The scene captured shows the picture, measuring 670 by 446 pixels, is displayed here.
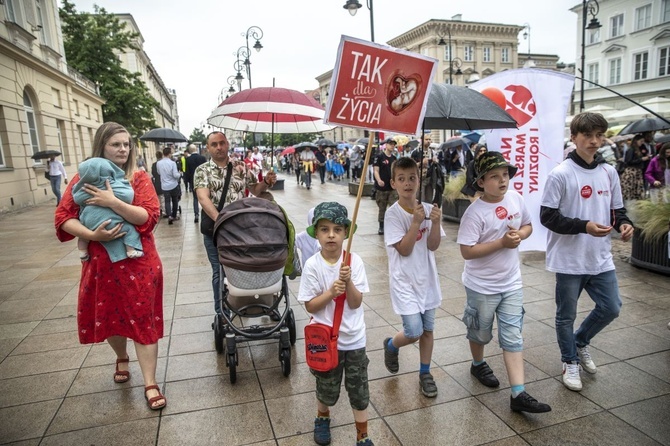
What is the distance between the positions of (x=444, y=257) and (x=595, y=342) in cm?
345

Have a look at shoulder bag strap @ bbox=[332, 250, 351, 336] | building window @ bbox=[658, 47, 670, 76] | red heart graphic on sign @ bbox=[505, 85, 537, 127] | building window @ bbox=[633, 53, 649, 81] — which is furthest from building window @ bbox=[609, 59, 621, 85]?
shoulder bag strap @ bbox=[332, 250, 351, 336]

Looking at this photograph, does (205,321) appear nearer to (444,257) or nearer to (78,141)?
(444,257)

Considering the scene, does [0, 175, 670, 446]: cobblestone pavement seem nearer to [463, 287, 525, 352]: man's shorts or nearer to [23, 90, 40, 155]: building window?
[463, 287, 525, 352]: man's shorts

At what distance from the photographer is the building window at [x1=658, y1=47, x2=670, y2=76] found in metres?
33.6

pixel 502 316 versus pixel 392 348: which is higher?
pixel 502 316

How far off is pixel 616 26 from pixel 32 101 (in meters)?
42.9

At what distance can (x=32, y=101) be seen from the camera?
57.9ft

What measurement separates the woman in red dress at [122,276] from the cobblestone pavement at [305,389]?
406mm

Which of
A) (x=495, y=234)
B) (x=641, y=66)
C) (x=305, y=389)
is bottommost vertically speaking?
(x=305, y=389)

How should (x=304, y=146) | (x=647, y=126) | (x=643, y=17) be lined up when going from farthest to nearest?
(x=643, y=17), (x=304, y=146), (x=647, y=126)

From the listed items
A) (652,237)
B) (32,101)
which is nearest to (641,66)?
(652,237)

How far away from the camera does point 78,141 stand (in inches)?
907

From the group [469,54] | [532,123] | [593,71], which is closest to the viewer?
[532,123]

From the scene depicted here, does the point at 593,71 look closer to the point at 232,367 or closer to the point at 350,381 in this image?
the point at 232,367
